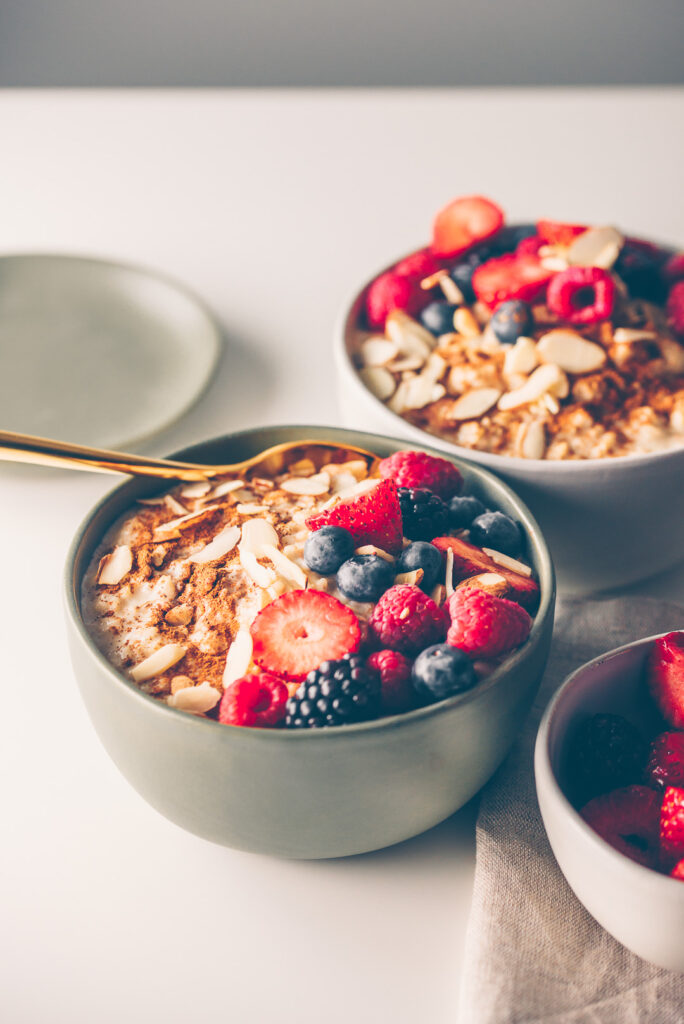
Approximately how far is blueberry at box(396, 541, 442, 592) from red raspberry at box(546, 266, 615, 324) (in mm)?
440

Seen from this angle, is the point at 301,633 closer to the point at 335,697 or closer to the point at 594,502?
the point at 335,697

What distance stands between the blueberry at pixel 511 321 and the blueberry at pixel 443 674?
52cm

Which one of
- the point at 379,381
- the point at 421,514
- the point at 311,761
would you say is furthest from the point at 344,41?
the point at 311,761

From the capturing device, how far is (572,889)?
773 mm

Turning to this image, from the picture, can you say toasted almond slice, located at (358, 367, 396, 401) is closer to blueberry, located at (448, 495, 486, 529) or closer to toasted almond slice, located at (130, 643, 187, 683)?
blueberry, located at (448, 495, 486, 529)

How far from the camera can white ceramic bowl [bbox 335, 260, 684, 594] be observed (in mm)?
1003

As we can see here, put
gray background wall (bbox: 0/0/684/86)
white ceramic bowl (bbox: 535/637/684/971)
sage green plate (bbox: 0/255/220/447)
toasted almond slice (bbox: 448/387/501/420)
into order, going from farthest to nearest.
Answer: gray background wall (bbox: 0/0/684/86) < sage green plate (bbox: 0/255/220/447) < toasted almond slice (bbox: 448/387/501/420) < white ceramic bowl (bbox: 535/637/684/971)

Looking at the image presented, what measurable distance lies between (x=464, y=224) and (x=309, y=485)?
19.3 inches

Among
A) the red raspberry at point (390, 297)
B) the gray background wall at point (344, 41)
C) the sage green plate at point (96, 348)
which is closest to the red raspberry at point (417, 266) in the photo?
the red raspberry at point (390, 297)

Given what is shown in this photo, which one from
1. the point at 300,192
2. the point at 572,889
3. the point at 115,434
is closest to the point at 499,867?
the point at 572,889

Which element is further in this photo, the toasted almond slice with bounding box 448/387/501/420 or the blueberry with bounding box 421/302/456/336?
the blueberry with bounding box 421/302/456/336

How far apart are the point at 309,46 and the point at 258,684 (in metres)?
2.48

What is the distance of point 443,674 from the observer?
735mm

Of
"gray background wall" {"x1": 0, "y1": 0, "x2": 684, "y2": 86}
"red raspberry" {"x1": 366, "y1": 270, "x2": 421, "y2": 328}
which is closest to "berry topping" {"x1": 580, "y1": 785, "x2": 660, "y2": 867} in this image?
"red raspberry" {"x1": 366, "y1": 270, "x2": 421, "y2": 328}
